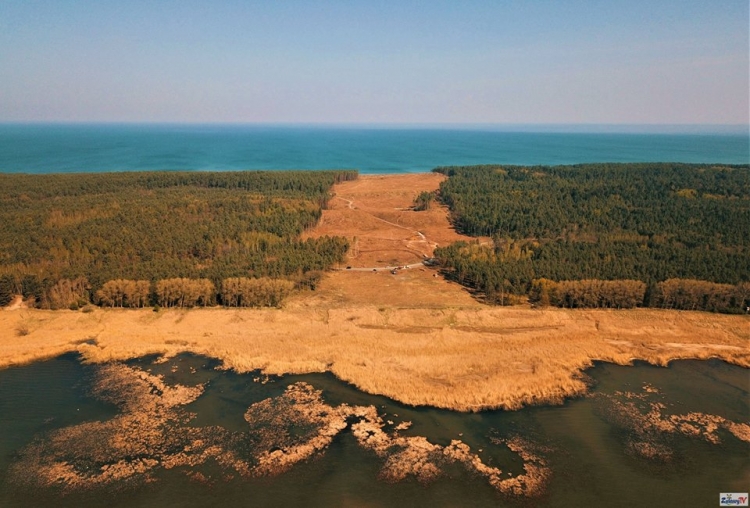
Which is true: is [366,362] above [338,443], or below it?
above

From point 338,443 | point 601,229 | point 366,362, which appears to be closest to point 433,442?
point 338,443

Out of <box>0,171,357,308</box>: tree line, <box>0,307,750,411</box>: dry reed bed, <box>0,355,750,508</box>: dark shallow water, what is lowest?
<box>0,355,750,508</box>: dark shallow water

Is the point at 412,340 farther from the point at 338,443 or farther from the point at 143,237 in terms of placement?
the point at 143,237

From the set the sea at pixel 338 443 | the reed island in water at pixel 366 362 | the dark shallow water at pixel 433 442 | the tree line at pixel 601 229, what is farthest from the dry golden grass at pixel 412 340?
the tree line at pixel 601 229

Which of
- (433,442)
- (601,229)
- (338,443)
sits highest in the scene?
(601,229)

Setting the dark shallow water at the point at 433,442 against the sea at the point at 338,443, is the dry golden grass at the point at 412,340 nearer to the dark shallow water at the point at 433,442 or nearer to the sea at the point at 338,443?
the dark shallow water at the point at 433,442

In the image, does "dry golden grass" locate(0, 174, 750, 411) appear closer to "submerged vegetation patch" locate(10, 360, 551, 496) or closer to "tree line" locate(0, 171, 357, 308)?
"submerged vegetation patch" locate(10, 360, 551, 496)

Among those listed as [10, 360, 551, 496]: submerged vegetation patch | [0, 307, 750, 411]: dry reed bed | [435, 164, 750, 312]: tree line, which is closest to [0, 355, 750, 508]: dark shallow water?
[10, 360, 551, 496]: submerged vegetation patch
